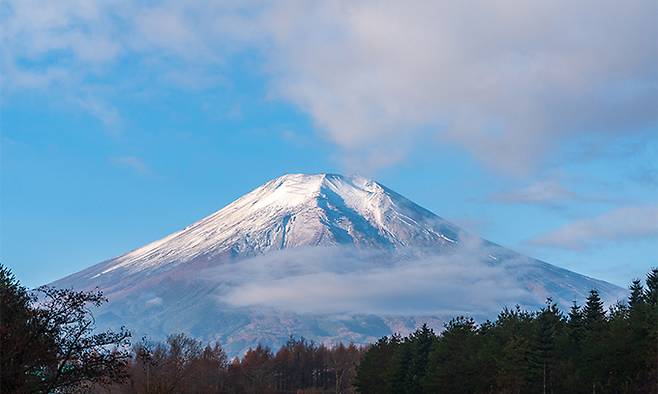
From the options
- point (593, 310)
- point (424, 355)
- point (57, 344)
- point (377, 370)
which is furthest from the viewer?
point (377, 370)

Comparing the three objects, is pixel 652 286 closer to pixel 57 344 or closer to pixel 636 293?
pixel 636 293

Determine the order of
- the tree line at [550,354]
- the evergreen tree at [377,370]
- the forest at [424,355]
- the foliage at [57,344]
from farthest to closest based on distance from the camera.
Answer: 1. the evergreen tree at [377,370]
2. the tree line at [550,354]
3. the forest at [424,355]
4. the foliage at [57,344]

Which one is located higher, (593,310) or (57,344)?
(593,310)

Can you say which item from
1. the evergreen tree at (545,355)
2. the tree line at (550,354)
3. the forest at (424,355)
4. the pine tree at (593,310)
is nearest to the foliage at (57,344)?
the forest at (424,355)

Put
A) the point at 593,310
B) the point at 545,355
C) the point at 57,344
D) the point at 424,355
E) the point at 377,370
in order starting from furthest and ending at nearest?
1. the point at 377,370
2. the point at 424,355
3. the point at 593,310
4. the point at 545,355
5. the point at 57,344

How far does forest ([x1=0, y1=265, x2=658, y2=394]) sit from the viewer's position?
20016 mm

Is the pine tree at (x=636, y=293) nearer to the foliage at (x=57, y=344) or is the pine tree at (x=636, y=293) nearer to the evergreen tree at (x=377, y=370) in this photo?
the evergreen tree at (x=377, y=370)

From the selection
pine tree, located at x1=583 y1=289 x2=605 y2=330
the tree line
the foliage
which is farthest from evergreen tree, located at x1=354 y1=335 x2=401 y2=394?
the foliage

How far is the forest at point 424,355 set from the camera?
2002 cm

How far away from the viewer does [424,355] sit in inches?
3110

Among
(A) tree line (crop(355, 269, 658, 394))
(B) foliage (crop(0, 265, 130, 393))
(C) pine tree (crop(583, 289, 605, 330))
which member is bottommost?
(B) foliage (crop(0, 265, 130, 393))

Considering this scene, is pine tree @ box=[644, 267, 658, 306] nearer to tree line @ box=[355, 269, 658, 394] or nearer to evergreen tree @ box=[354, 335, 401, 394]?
tree line @ box=[355, 269, 658, 394]

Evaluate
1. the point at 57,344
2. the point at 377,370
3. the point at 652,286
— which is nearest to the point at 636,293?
the point at 652,286

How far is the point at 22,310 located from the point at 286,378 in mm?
134278
